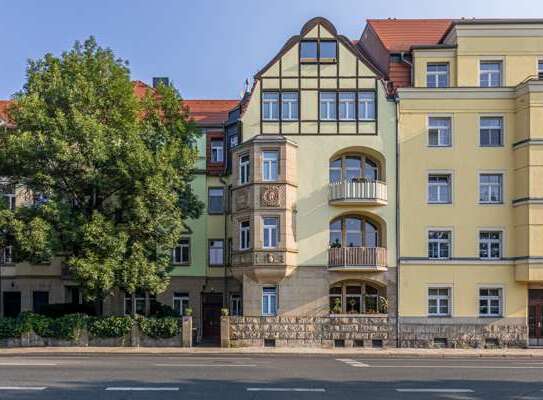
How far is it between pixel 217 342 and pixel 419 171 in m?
12.1

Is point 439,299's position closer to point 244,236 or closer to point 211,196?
point 244,236

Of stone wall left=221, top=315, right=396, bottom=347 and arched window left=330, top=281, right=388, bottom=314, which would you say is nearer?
stone wall left=221, top=315, right=396, bottom=347

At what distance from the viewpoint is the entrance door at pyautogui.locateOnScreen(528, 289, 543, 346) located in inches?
1368

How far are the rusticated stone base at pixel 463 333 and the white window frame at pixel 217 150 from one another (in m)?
12.6

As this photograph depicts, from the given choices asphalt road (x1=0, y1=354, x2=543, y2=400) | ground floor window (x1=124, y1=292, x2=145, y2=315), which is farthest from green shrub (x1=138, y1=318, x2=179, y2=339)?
asphalt road (x1=0, y1=354, x2=543, y2=400)

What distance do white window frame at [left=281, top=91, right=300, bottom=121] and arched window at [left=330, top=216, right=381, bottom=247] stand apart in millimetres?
5135

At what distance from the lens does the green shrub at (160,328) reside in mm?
32594

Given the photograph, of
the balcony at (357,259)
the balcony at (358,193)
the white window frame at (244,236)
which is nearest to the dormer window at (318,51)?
the balcony at (358,193)

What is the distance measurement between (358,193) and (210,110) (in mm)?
12362

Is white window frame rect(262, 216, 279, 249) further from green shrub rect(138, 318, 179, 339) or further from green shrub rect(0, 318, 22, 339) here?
green shrub rect(0, 318, 22, 339)

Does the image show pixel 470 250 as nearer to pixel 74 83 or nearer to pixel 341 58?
pixel 341 58

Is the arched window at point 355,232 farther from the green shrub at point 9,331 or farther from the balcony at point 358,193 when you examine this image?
the green shrub at point 9,331

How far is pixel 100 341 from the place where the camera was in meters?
32.4

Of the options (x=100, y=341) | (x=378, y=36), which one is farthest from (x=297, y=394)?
(x=378, y=36)
